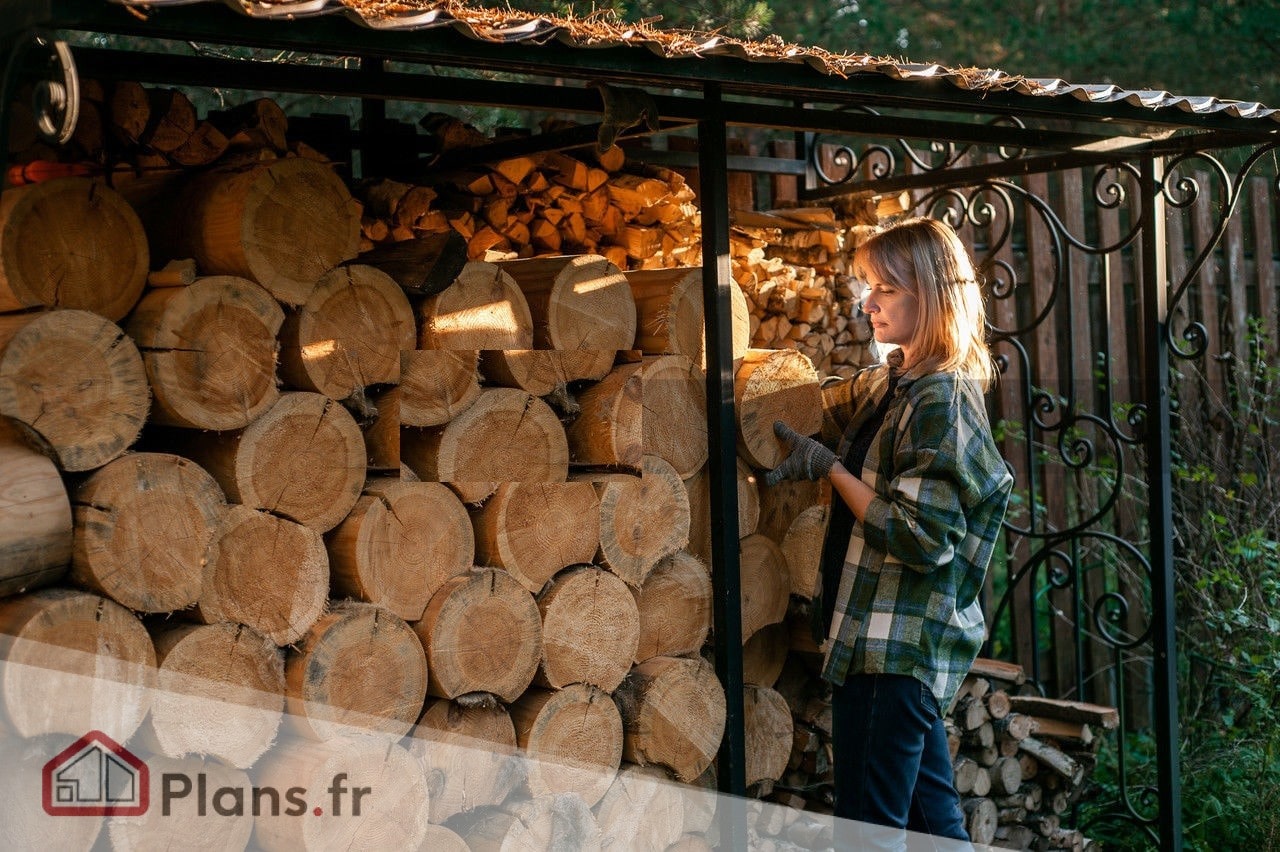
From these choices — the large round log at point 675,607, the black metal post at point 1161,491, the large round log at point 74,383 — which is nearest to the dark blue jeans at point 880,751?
the large round log at point 675,607

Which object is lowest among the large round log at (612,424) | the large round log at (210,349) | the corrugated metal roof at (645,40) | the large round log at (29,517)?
the large round log at (29,517)

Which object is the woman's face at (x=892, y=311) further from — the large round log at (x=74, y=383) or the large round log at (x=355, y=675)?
the large round log at (x=74, y=383)

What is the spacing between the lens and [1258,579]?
215 inches

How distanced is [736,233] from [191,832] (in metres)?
2.91

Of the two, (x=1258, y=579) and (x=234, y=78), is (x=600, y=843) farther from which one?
(x=1258, y=579)

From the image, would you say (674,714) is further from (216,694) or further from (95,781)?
(95,781)

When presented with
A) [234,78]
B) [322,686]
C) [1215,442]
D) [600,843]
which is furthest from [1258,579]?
[234,78]

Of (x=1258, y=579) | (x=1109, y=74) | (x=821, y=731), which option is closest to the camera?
(x=821, y=731)

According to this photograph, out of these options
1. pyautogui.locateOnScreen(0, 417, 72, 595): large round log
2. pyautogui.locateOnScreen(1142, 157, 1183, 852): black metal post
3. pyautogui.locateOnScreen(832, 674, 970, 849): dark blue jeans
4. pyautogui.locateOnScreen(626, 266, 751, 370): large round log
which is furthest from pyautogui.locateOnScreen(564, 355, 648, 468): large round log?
pyautogui.locateOnScreen(1142, 157, 1183, 852): black metal post

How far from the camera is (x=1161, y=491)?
4.16 meters

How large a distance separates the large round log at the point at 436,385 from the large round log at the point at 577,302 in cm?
23

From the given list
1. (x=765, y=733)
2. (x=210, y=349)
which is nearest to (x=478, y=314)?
(x=210, y=349)

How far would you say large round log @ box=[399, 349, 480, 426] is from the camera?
2930 mm

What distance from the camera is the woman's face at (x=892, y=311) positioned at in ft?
10.3
